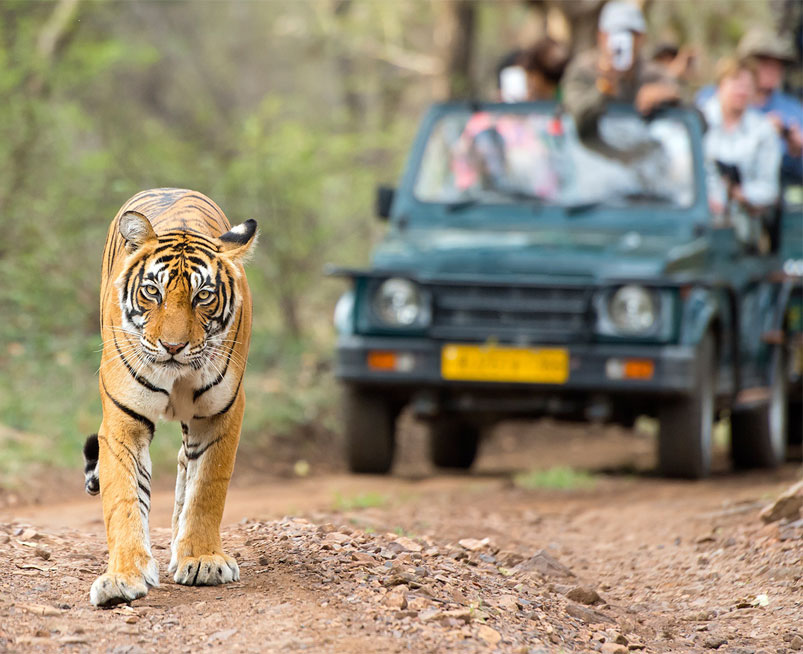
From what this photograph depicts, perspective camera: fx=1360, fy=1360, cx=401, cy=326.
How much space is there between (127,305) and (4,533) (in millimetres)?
1342

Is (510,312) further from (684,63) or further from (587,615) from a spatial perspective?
(684,63)

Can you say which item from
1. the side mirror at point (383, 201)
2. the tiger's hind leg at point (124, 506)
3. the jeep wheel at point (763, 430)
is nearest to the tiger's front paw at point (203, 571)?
the tiger's hind leg at point (124, 506)

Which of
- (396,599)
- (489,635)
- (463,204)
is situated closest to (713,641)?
(489,635)

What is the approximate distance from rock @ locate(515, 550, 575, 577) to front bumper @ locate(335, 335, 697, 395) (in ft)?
7.69

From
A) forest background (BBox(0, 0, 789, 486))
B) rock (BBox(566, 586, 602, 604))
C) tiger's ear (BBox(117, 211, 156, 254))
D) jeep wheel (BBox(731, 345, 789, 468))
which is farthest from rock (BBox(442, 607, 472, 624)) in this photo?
jeep wheel (BBox(731, 345, 789, 468))

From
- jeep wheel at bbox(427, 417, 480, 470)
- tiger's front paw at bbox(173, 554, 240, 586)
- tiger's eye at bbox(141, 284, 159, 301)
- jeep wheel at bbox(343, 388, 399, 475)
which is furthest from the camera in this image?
jeep wheel at bbox(427, 417, 480, 470)

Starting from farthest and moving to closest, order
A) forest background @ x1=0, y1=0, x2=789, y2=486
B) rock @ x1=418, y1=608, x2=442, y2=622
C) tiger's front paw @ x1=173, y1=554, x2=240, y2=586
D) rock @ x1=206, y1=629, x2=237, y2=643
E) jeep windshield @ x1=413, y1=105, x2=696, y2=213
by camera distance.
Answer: forest background @ x1=0, y1=0, x2=789, y2=486
jeep windshield @ x1=413, y1=105, x2=696, y2=213
tiger's front paw @ x1=173, y1=554, x2=240, y2=586
rock @ x1=418, y1=608, x2=442, y2=622
rock @ x1=206, y1=629, x2=237, y2=643

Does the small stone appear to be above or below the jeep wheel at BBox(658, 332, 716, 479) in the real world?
below

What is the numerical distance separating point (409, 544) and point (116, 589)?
1295 mm

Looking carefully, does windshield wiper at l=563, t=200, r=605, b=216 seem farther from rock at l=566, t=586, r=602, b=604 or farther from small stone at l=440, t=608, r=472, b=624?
small stone at l=440, t=608, r=472, b=624

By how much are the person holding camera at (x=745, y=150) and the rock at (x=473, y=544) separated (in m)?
4.08

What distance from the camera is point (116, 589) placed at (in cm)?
402

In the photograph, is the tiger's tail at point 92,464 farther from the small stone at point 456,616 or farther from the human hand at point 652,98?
the human hand at point 652,98

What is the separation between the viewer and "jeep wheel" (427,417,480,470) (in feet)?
30.7
